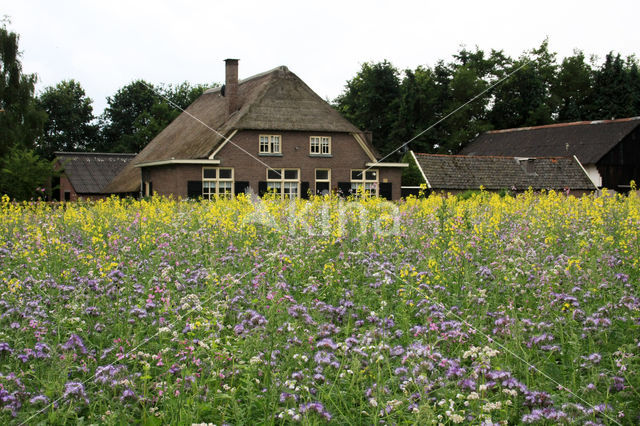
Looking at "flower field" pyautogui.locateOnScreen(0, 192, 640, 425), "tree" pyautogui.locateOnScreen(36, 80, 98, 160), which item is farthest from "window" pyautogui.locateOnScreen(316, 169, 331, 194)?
"tree" pyautogui.locateOnScreen(36, 80, 98, 160)

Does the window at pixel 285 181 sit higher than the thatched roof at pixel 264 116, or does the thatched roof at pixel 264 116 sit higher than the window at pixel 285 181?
the thatched roof at pixel 264 116

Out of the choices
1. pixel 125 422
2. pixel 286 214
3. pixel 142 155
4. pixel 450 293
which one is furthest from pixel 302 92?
pixel 125 422

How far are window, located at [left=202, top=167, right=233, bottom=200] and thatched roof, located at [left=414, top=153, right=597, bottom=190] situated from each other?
1083cm

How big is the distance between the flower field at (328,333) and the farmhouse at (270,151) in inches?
919

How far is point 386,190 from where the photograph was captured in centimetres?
3328

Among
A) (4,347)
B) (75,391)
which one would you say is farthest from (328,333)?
(4,347)

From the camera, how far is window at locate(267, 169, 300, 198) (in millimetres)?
32219

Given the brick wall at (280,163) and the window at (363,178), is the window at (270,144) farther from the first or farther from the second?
the window at (363,178)

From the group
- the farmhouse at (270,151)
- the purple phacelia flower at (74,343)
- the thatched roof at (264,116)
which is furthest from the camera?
the thatched roof at (264,116)

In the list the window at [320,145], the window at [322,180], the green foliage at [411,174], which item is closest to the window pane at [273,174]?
the window at [322,180]

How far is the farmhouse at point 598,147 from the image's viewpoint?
44.8 metres

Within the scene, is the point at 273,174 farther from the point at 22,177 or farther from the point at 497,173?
the point at 497,173

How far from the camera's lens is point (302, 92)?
1362 inches

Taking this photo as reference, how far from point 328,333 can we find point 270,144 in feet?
95.0
